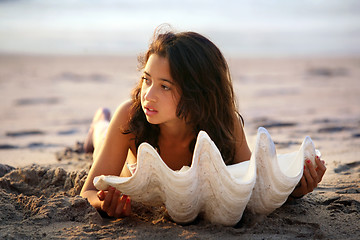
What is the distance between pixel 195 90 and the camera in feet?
10.2

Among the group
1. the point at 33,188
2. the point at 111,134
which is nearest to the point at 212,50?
the point at 111,134

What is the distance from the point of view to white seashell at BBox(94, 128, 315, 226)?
2389 mm

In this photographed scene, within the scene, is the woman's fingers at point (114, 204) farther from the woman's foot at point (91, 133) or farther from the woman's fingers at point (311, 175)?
the woman's foot at point (91, 133)

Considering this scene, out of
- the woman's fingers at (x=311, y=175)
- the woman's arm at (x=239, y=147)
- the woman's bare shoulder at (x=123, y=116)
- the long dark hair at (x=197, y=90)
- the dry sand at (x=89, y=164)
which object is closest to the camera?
the dry sand at (x=89, y=164)

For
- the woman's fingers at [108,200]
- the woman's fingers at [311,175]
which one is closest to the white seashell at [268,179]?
the woman's fingers at [311,175]

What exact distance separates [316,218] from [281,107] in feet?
23.1

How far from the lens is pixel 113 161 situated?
326 cm

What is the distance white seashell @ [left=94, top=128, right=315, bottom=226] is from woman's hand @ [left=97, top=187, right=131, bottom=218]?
0.08 metres

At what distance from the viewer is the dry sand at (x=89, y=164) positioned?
2602 millimetres

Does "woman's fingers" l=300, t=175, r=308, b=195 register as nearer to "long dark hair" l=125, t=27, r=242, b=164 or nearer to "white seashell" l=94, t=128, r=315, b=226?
"white seashell" l=94, t=128, r=315, b=226

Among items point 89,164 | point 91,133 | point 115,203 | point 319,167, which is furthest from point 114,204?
point 91,133

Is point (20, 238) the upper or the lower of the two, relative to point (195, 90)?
lower

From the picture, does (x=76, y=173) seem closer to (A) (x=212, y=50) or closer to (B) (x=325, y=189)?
(A) (x=212, y=50)

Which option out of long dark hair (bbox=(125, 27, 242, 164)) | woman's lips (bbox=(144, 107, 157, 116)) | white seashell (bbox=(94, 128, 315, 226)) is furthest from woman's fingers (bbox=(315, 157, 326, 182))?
woman's lips (bbox=(144, 107, 157, 116))
